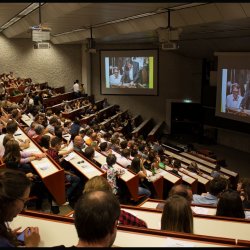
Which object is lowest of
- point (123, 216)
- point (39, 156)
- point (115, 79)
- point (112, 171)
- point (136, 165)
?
point (136, 165)

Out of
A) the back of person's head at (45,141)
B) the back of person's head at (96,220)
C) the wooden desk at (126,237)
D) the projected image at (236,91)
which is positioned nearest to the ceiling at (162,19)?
the projected image at (236,91)

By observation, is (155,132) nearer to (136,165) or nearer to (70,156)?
(136,165)

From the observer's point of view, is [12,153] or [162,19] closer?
[12,153]

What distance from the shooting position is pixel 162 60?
1670cm

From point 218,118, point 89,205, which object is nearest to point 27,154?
point 89,205

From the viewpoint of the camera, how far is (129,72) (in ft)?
56.4

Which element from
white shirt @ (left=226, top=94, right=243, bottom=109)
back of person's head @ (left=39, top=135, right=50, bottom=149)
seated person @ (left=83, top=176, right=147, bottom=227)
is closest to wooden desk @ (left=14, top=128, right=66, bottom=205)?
back of person's head @ (left=39, top=135, right=50, bottom=149)

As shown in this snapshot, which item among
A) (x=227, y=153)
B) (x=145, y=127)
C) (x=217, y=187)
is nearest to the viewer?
(x=217, y=187)

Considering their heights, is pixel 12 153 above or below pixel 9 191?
below

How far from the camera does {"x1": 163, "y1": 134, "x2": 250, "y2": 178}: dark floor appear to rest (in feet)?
39.8

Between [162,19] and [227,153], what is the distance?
702 centimetres

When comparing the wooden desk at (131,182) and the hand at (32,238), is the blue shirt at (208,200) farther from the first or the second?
the hand at (32,238)

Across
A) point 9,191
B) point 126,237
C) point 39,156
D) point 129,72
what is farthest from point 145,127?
point 9,191

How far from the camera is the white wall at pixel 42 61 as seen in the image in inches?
679
